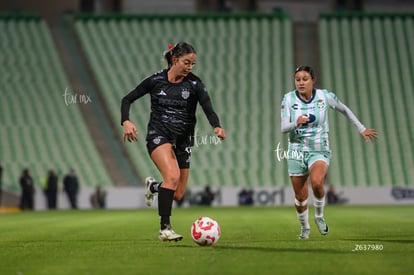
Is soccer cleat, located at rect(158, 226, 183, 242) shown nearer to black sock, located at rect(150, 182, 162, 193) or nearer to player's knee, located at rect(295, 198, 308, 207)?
black sock, located at rect(150, 182, 162, 193)

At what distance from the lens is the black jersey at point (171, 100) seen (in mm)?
10648

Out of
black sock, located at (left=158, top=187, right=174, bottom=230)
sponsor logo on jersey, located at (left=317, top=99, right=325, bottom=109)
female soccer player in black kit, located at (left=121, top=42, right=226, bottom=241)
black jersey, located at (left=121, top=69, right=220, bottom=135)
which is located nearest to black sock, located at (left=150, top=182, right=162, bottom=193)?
female soccer player in black kit, located at (left=121, top=42, right=226, bottom=241)

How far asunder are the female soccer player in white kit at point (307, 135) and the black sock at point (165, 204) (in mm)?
1801

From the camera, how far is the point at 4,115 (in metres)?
36.9

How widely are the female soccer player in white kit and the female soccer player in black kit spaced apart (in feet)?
4.11

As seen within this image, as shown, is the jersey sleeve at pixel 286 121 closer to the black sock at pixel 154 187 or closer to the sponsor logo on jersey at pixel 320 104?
the sponsor logo on jersey at pixel 320 104

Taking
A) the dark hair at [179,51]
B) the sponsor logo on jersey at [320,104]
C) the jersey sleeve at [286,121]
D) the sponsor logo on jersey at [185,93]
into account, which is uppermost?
the dark hair at [179,51]

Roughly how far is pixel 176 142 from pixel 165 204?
0.91 metres

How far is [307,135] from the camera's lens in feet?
36.4

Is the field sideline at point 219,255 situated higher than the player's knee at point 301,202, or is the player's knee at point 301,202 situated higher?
the player's knee at point 301,202

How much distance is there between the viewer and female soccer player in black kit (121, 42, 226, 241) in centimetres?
1040

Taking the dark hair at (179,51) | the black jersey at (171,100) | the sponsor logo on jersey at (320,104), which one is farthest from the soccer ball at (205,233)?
the sponsor logo on jersey at (320,104)

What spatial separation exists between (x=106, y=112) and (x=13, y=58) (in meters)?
5.32

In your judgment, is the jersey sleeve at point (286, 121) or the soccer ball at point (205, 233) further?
the jersey sleeve at point (286, 121)
